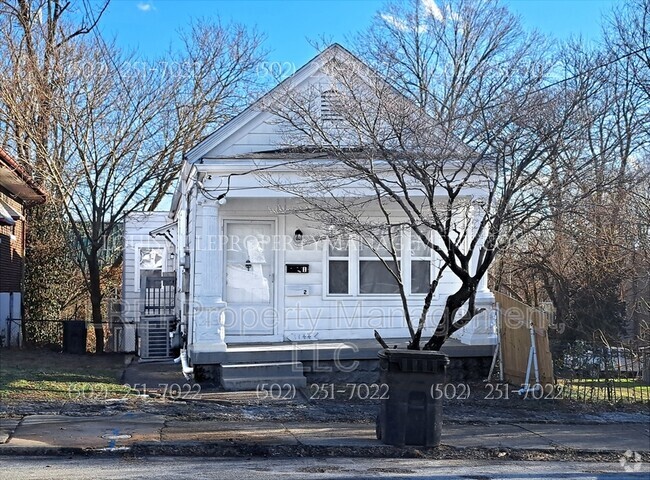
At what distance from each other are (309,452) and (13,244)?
15031 mm

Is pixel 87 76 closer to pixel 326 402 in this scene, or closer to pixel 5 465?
pixel 326 402

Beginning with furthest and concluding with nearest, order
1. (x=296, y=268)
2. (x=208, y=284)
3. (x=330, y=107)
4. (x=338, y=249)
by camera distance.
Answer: (x=338, y=249) → (x=296, y=268) → (x=208, y=284) → (x=330, y=107)

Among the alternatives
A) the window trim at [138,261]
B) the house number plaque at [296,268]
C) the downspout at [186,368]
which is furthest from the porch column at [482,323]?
the window trim at [138,261]

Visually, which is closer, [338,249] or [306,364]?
[306,364]

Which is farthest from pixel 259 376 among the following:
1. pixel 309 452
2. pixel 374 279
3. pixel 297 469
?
pixel 297 469

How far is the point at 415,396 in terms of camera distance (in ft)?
28.3

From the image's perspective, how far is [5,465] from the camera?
297 inches

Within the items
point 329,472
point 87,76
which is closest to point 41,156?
point 87,76

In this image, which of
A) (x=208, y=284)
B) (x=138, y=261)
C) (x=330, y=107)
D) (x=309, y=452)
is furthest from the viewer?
(x=138, y=261)

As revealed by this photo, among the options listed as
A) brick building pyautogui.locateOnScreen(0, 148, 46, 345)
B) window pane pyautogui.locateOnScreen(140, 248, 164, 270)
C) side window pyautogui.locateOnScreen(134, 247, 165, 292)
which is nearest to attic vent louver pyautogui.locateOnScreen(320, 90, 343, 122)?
brick building pyautogui.locateOnScreen(0, 148, 46, 345)

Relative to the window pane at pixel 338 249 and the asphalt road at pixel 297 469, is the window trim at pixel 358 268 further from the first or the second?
the asphalt road at pixel 297 469

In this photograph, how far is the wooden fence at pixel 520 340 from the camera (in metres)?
11.7

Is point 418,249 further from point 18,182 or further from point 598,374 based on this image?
point 18,182

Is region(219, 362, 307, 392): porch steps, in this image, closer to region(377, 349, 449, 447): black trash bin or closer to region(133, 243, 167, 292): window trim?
region(377, 349, 449, 447): black trash bin
